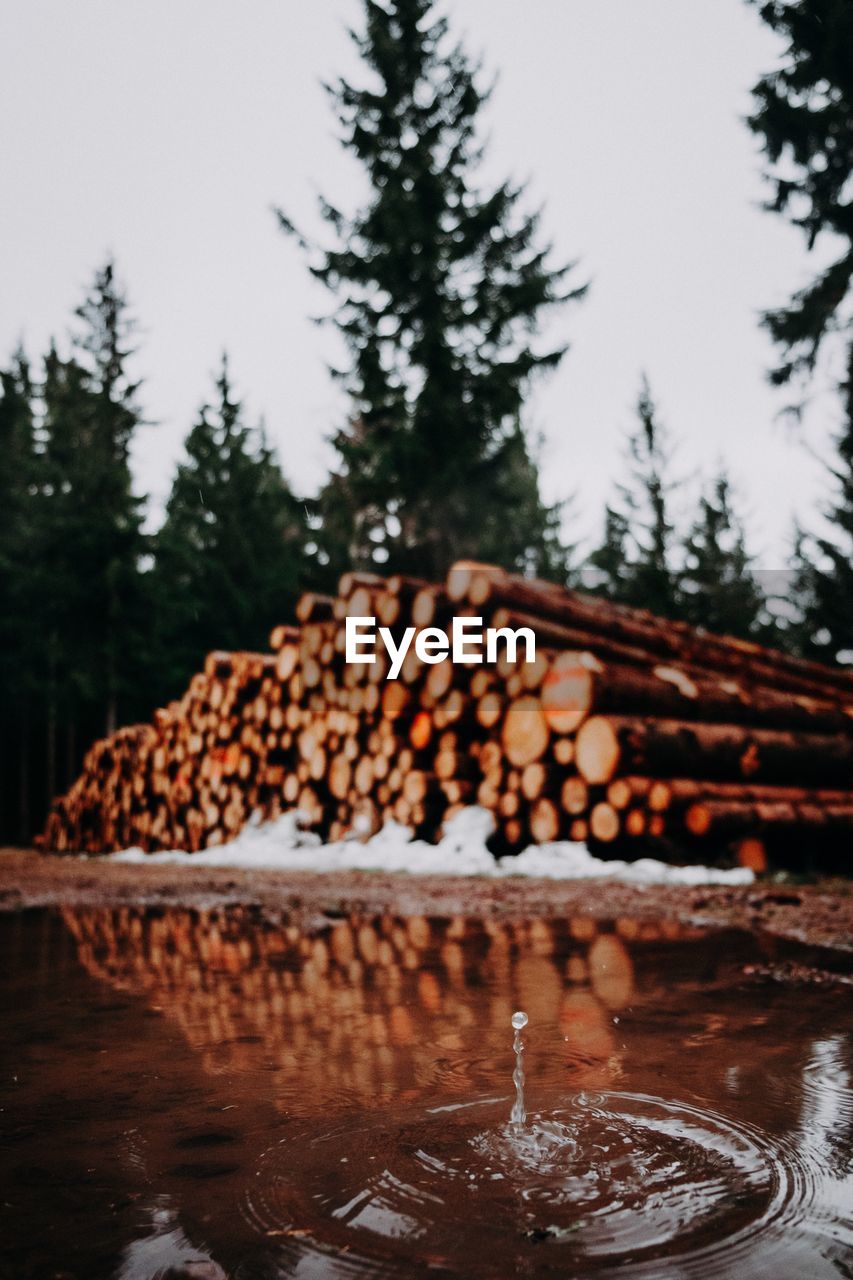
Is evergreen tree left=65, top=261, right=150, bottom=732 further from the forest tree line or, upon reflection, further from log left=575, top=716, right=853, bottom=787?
log left=575, top=716, right=853, bottom=787

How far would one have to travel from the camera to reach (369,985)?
9.77 ft

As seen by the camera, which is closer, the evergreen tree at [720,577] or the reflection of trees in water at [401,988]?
the reflection of trees in water at [401,988]

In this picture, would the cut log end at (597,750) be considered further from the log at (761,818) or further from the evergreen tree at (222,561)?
the evergreen tree at (222,561)

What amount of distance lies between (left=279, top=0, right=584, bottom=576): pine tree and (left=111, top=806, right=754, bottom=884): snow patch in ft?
25.6

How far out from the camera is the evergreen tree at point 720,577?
2520 centimetres

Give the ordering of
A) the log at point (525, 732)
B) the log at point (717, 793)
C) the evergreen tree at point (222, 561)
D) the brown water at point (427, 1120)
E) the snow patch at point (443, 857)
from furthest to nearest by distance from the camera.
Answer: the evergreen tree at point (222, 561) → the log at point (525, 732) → the log at point (717, 793) → the snow patch at point (443, 857) → the brown water at point (427, 1120)

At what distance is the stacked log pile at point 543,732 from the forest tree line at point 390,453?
6625 mm

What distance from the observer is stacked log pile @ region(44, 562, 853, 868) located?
263 inches

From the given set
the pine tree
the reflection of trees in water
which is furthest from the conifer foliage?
the reflection of trees in water

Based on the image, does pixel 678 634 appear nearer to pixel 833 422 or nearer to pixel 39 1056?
pixel 39 1056

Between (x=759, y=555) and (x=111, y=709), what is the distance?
20.4 m

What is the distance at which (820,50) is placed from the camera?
43.6 feet

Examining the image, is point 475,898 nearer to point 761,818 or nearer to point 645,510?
point 761,818

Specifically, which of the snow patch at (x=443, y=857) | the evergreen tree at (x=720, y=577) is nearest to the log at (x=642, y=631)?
the snow patch at (x=443, y=857)
